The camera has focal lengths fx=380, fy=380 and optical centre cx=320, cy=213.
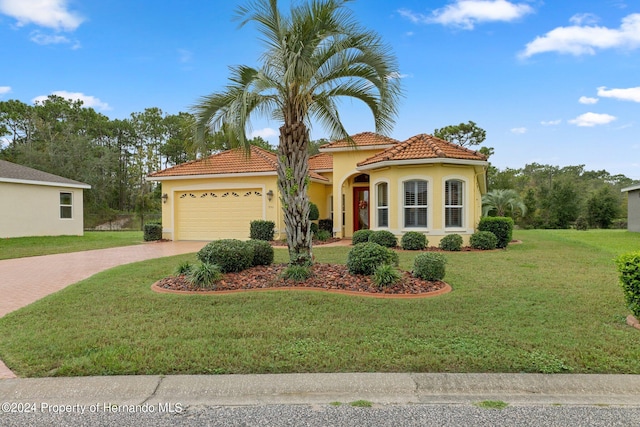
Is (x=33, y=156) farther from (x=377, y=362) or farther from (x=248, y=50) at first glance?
(x=377, y=362)

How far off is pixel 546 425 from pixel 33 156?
144ft

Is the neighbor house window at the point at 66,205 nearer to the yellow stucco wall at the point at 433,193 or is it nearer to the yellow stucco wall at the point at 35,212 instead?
the yellow stucco wall at the point at 35,212

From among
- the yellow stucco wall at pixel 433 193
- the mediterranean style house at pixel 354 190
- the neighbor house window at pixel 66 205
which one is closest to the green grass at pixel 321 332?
the yellow stucco wall at pixel 433 193

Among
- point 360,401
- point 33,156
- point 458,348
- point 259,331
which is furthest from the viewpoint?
point 33,156

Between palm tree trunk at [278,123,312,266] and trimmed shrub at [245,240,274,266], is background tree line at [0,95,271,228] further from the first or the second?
palm tree trunk at [278,123,312,266]

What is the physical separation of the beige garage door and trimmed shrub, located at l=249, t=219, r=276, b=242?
895 mm

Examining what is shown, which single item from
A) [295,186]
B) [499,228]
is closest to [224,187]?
[295,186]

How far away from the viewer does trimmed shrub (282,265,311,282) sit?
24.0 ft

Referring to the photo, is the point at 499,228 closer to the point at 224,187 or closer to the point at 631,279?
the point at 631,279

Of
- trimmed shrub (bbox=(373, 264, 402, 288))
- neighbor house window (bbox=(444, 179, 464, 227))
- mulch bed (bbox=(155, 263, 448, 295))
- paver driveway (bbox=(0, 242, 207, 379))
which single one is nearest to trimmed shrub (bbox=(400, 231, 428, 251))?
A: neighbor house window (bbox=(444, 179, 464, 227))

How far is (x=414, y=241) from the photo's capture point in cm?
1342

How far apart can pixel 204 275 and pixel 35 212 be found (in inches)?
742

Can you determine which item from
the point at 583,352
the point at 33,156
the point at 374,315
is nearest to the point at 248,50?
the point at 374,315

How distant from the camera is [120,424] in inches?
115
